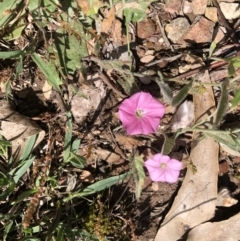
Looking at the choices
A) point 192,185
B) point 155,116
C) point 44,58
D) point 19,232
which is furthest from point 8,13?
point 192,185

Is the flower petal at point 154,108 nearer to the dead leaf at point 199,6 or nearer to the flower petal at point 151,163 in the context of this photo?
the flower petal at point 151,163

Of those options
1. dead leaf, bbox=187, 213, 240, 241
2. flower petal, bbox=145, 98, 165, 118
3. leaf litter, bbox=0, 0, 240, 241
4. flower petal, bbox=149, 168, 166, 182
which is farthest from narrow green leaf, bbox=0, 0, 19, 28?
dead leaf, bbox=187, 213, 240, 241

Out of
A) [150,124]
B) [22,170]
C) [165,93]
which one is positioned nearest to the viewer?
[165,93]

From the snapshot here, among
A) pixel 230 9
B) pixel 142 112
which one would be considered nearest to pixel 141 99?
pixel 142 112

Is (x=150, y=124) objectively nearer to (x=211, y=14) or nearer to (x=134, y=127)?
(x=134, y=127)

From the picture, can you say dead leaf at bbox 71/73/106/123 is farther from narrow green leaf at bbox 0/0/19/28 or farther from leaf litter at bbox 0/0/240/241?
narrow green leaf at bbox 0/0/19/28

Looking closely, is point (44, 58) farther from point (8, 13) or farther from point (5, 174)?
point (5, 174)
